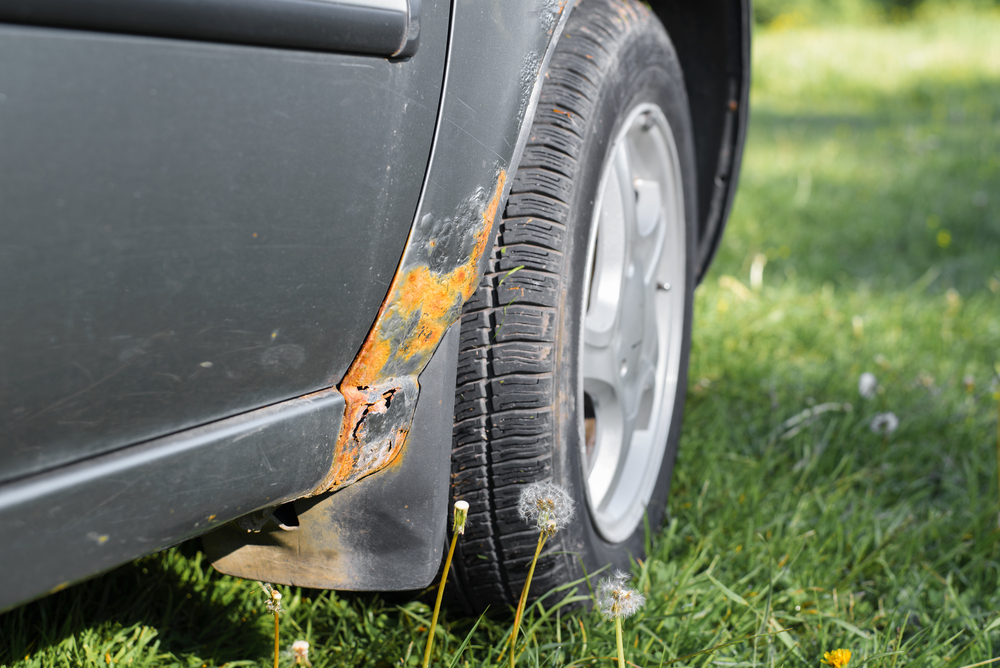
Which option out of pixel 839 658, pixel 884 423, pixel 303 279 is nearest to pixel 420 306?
pixel 303 279

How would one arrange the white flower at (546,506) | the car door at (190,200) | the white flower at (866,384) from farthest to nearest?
the white flower at (866,384) → the white flower at (546,506) → the car door at (190,200)

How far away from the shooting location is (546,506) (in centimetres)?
81

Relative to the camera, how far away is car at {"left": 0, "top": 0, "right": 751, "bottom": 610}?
1.89 ft

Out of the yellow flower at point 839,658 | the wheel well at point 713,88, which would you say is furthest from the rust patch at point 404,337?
the wheel well at point 713,88

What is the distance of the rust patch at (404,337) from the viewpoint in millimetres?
821

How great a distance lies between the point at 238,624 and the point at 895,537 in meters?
1.17

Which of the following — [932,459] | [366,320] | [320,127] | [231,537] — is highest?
[320,127]

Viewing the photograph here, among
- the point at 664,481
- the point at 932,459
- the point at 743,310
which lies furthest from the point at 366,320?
the point at 743,310

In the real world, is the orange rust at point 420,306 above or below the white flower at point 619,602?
above

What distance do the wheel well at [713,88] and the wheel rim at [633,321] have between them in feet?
1.30

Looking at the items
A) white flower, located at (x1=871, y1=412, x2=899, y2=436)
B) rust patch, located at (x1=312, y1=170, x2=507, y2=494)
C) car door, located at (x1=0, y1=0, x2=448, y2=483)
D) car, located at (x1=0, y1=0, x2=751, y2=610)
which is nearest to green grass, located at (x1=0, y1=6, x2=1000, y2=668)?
white flower, located at (x1=871, y1=412, x2=899, y2=436)

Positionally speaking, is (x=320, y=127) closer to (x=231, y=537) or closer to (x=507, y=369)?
(x=507, y=369)

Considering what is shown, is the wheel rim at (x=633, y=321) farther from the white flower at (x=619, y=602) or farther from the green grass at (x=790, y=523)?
the white flower at (x=619, y=602)

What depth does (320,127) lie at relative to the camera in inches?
27.3
